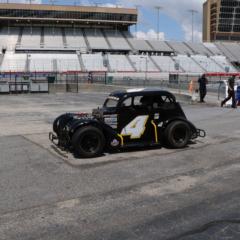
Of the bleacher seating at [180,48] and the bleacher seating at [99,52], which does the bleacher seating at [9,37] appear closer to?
the bleacher seating at [99,52]

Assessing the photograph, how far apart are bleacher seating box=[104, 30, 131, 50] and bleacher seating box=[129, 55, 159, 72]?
21.7 ft

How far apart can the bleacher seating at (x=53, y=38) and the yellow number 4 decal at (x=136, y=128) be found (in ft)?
230

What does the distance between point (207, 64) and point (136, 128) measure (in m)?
71.6

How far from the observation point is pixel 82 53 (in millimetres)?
77000

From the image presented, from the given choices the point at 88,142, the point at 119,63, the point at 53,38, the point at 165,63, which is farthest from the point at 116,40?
the point at 88,142

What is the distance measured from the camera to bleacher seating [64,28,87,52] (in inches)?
3208

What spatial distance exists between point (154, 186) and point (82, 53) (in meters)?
70.4

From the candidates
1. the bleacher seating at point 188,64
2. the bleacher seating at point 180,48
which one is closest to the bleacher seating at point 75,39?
the bleacher seating at point 188,64

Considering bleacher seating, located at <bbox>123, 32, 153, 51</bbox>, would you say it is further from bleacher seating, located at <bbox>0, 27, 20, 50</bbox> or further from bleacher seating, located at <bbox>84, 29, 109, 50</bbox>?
bleacher seating, located at <bbox>0, 27, 20, 50</bbox>

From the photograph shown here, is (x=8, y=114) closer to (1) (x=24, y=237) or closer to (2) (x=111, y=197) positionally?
(2) (x=111, y=197)

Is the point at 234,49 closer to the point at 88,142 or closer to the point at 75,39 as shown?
the point at 75,39

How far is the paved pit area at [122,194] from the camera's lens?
5.92 meters

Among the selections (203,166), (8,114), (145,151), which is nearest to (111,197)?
(203,166)

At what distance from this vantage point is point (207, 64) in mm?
80500
